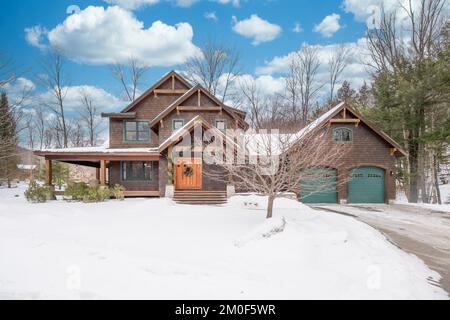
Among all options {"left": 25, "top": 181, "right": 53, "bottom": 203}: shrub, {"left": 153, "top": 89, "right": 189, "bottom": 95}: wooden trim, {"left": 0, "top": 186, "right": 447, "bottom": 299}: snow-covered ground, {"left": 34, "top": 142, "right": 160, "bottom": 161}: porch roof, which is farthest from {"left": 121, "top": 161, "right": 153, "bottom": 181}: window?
{"left": 0, "top": 186, "right": 447, "bottom": 299}: snow-covered ground

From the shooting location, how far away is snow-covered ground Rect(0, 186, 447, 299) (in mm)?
4402

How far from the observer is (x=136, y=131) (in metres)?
18.6

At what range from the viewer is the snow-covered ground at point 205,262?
4.40 metres

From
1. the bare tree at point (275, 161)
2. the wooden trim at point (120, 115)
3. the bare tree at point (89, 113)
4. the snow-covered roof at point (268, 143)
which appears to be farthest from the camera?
the bare tree at point (89, 113)

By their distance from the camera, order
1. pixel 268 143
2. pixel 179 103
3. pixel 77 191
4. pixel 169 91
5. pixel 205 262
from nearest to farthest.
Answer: pixel 205 262 → pixel 268 143 → pixel 77 191 → pixel 179 103 → pixel 169 91

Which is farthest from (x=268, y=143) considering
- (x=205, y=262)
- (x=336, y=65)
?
(x=336, y=65)

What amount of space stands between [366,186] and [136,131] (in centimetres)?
1591

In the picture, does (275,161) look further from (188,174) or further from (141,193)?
(141,193)

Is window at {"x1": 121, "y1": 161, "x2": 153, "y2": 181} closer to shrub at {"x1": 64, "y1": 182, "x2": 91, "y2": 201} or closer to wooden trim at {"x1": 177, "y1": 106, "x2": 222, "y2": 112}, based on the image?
shrub at {"x1": 64, "y1": 182, "x2": 91, "y2": 201}

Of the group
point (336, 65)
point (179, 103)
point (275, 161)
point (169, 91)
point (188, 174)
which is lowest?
point (188, 174)

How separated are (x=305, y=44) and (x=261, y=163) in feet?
82.8

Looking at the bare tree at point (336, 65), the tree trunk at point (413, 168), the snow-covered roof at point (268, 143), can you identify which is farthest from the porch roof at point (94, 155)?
the bare tree at point (336, 65)

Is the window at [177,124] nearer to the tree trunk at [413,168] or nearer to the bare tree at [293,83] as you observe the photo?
the bare tree at [293,83]

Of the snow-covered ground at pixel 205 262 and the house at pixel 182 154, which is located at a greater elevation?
the house at pixel 182 154
